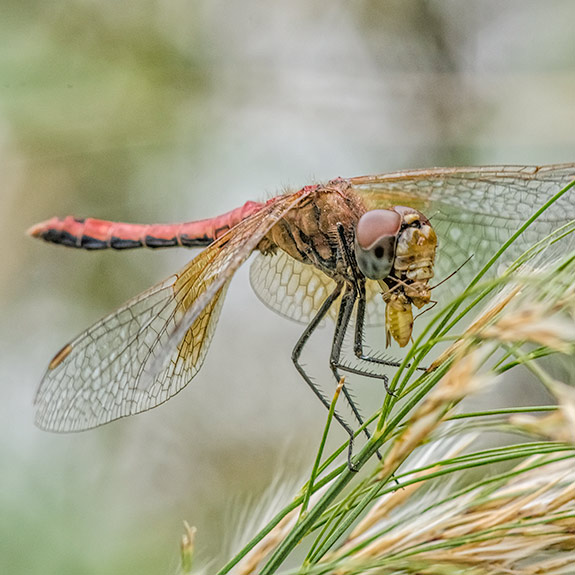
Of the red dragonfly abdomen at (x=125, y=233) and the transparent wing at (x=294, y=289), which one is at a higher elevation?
the red dragonfly abdomen at (x=125, y=233)

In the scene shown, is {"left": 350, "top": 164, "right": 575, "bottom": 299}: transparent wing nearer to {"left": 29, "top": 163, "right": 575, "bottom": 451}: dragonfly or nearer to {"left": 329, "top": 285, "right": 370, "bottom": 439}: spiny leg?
{"left": 29, "top": 163, "right": 575, "bottom": 451}: dragonfly

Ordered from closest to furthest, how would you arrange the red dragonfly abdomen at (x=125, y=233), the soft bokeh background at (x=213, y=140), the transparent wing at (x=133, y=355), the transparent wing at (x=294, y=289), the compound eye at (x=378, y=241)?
the compound eye at (x=378, y=241)
the transparent wing at (x=133, y=355)
the transparent wing at (x=294, y=289)
the red dragonfly abdomen at (x=125, y=233)
the soft bokeh background at (x=213, y=140)

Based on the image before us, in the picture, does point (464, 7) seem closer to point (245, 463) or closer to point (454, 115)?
point (454, 115)

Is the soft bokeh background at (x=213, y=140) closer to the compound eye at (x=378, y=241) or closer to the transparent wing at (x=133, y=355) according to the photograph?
the transparent wing at (x=133, y=355)

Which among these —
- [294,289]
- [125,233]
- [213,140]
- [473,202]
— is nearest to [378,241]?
[473,202]

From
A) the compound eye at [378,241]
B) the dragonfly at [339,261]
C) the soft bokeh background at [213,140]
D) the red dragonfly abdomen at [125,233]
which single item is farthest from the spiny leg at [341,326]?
the soft bokeh background at [213,140]

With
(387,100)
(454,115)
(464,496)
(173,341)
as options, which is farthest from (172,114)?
(464,496)
